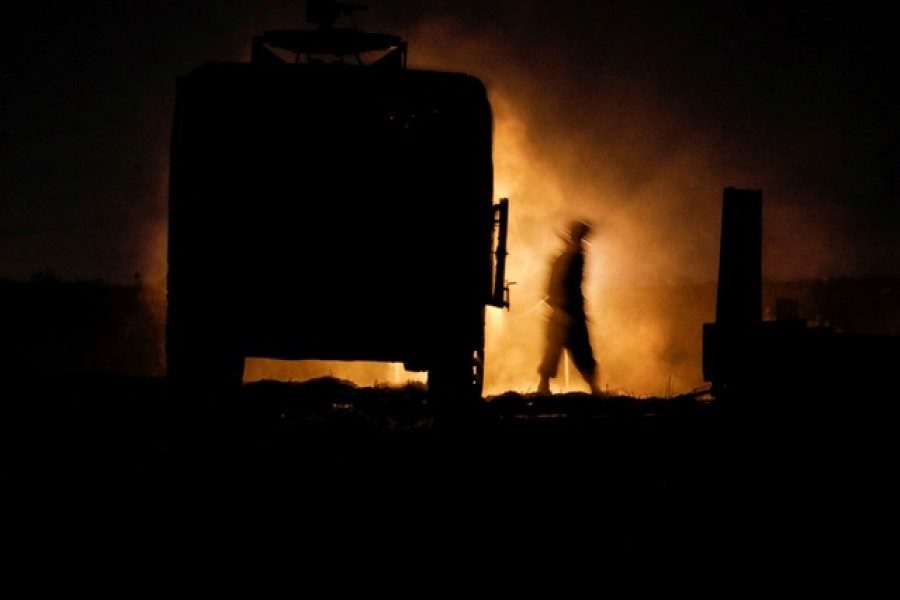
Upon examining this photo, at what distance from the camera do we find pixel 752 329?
12422mm

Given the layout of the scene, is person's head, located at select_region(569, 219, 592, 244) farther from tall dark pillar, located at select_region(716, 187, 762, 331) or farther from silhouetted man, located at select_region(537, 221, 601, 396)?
tall dark pillar, located at select_region(716, 187, 762, 331)

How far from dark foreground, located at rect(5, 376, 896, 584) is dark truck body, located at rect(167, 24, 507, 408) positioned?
0.92m

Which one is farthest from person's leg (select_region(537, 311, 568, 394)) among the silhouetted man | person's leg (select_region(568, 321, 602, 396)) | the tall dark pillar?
the tall dark pillar

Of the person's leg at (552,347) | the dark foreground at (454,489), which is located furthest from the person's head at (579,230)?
the dark foreground at (454,489)

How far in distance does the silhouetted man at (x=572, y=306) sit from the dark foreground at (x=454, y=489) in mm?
4170

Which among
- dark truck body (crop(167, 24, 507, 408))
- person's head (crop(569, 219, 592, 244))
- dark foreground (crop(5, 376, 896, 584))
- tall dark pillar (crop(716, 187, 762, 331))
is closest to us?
dark foreground (crop(5, 376, 896, 584))

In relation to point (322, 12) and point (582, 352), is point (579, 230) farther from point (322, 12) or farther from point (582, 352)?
point (322, 12)

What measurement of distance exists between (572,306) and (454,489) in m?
8.52

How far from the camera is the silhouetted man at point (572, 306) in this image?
16906 mm

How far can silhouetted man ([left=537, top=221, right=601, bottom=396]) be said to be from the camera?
1691cm

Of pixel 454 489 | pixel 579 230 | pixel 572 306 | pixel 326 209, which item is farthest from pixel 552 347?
pixel 454 489

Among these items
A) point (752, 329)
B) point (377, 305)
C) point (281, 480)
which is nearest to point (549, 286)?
point (752, 329)

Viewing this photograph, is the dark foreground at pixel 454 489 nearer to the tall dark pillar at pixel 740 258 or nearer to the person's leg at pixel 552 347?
the tall dark pillar at pixel 740 258

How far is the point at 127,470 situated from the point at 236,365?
3.23 meters
